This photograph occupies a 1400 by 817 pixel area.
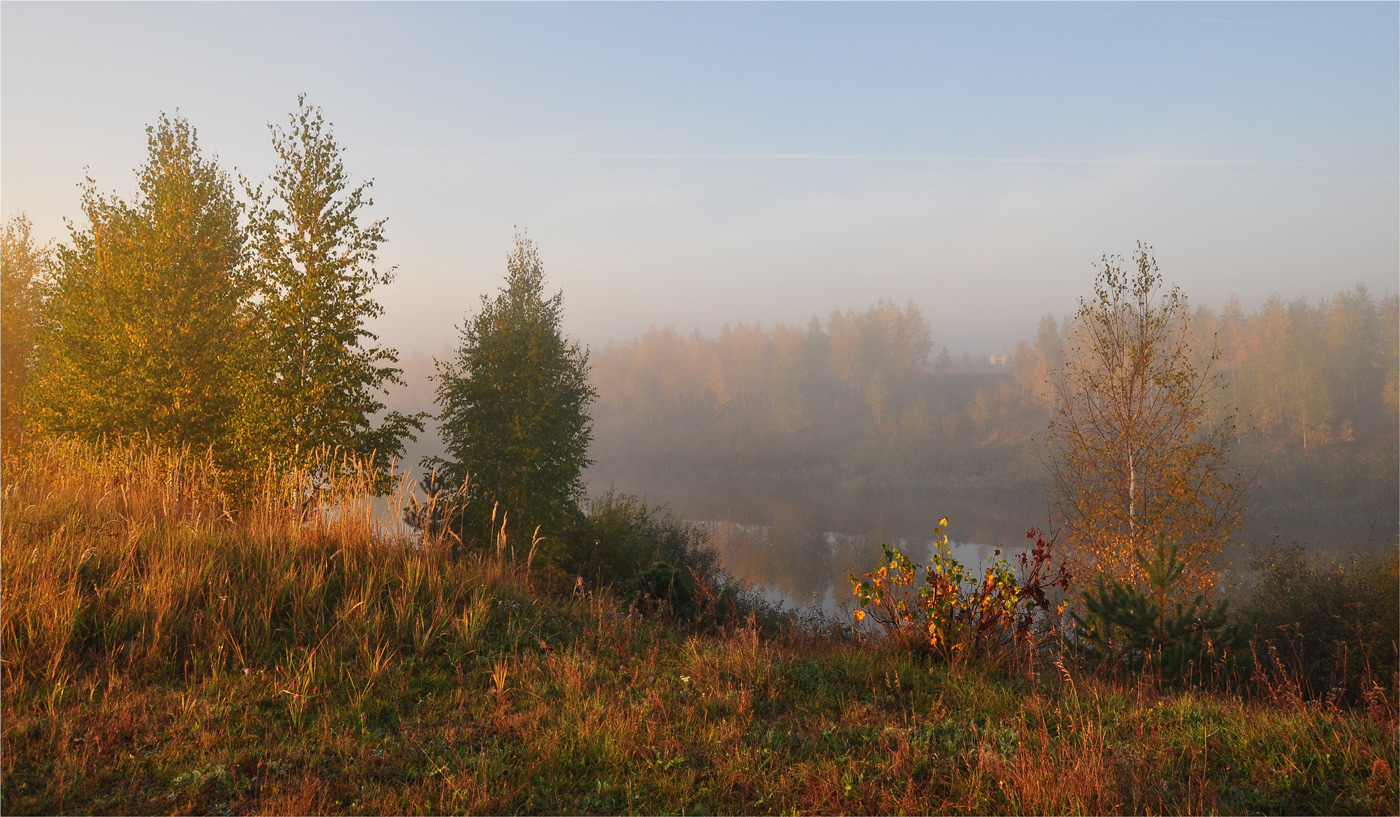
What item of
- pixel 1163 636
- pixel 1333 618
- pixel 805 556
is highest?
pixel 1163 636

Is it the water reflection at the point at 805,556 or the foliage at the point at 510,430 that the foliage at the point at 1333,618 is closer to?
the water reflection at the point at 805,556

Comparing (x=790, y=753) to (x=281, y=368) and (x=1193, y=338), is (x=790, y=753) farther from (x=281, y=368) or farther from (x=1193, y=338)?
(x=1193, y=338)

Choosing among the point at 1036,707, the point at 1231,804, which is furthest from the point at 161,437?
the point at 1231,804

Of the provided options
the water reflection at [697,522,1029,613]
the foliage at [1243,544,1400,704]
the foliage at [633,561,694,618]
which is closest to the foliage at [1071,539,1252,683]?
the foliage at [1243,544,1400,704]

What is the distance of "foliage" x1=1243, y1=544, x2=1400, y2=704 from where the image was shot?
13.0m

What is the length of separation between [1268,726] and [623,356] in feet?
451

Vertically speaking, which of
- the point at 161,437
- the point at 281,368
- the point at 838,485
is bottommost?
the point at 838,485

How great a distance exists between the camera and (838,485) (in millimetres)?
70188

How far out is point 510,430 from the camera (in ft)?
72.4

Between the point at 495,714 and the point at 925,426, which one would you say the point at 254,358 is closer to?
the point at 495,714

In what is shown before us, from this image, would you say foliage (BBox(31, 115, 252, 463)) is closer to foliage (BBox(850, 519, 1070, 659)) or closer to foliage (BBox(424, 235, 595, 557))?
foliage (BBox(424, 235, 595, 557))

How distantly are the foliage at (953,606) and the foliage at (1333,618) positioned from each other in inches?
314

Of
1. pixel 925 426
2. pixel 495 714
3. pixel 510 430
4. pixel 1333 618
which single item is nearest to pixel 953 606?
pixel 495 714

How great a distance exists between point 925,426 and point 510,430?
2517 inches
